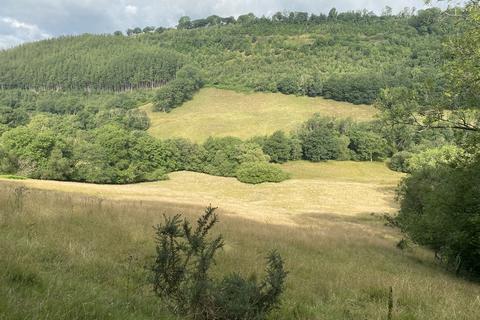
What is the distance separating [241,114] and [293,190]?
80925mm

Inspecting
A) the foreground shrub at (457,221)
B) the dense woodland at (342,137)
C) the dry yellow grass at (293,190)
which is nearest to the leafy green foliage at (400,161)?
the dense woodland at (342,137)

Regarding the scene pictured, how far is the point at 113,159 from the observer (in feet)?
303

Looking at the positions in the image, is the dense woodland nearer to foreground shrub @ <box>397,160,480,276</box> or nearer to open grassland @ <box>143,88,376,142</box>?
foreground shrub @ <box>397,160,480,276</box>

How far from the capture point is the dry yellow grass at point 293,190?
50.6m

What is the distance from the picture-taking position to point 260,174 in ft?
299

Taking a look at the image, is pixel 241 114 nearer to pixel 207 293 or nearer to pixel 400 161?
pixel 400 161

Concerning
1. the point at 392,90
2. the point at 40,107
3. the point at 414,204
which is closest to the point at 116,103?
the point at 40,107

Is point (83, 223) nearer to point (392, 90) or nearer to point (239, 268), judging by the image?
point (239, 268)

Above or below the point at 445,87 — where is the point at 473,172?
below

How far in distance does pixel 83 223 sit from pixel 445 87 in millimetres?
14120

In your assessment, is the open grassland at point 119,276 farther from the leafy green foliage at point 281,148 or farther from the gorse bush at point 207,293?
the leafy green foliage at point 281,148

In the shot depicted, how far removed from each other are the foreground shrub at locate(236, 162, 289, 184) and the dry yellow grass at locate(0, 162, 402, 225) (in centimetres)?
268

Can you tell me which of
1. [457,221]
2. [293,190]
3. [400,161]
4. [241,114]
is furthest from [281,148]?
[457,221]

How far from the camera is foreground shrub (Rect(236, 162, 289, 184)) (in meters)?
90.6
